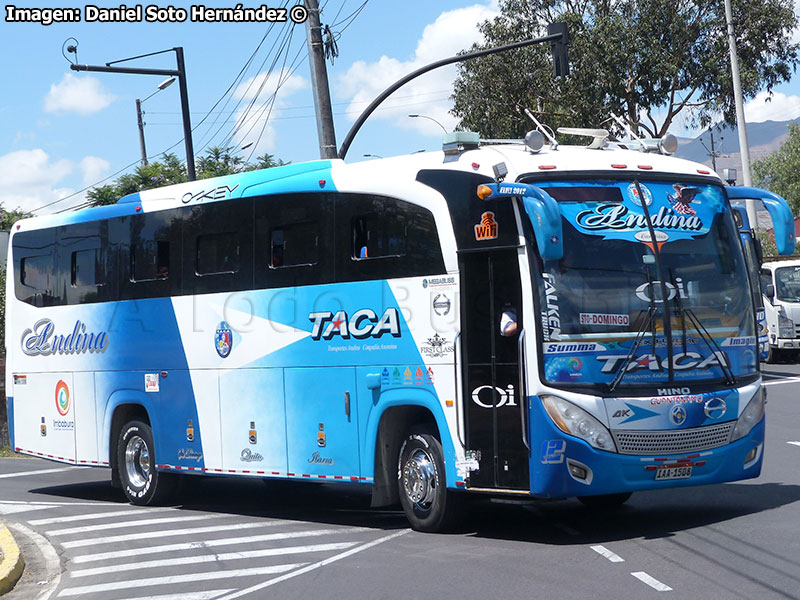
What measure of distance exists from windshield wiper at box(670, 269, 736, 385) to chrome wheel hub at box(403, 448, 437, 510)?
2.56 meters

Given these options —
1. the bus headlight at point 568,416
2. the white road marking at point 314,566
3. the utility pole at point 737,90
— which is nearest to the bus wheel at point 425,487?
the white road marking at point 314,566

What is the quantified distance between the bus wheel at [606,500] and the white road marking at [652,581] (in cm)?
368

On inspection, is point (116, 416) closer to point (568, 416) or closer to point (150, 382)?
point (150, 382)

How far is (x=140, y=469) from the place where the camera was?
614 inches

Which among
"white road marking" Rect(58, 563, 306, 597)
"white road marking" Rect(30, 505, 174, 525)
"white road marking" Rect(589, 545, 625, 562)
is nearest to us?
"white road marking" Rect(589, 545, 625, 562)

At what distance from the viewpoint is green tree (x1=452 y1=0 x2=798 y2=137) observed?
3997cm

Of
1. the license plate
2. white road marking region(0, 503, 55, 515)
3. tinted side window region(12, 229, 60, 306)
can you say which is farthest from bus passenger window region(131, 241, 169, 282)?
the license plate

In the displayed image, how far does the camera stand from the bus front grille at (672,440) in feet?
33.2

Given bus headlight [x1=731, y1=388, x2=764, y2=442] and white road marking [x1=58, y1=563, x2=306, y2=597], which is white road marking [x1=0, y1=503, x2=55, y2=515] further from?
bus headlight [x1=731, y1=388, x2=764, y2=442]

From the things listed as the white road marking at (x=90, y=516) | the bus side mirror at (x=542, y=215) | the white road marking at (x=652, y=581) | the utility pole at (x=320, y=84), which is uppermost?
the utility pole at (x=320, y=84)

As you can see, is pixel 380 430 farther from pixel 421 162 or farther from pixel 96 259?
pixel 96 259

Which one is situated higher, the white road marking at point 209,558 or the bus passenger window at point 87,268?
the bus passenger window at point 87,268

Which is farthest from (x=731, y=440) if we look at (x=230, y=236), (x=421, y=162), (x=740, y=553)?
(x=230, y=236)

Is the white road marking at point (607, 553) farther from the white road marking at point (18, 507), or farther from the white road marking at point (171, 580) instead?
the white road marking at point (18, 507)
